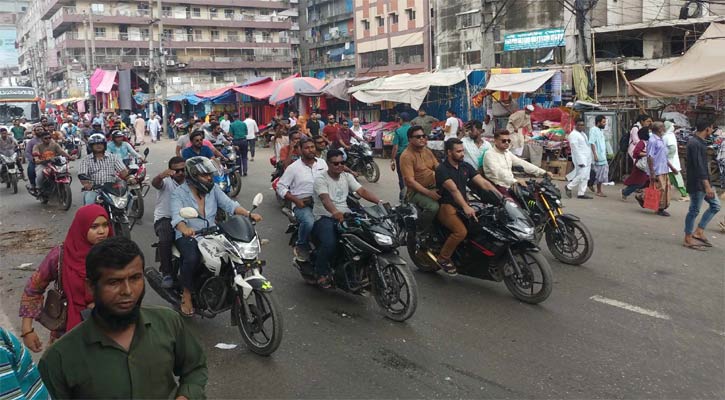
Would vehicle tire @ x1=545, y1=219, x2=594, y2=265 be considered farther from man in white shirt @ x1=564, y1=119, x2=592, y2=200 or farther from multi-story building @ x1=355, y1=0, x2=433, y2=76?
multi-story building @ x1=355, y1=0, x2=433, y2=76

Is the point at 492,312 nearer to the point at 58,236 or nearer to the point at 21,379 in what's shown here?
the point at 21,379

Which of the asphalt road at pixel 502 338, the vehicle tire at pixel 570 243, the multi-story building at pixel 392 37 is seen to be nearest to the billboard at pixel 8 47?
the multi-story building at pixel 392 37

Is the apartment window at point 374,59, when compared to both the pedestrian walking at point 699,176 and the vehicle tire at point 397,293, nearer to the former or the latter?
the pedestrian walking at point 699,176

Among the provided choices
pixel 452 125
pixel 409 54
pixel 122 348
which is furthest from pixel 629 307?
pixel 409 54

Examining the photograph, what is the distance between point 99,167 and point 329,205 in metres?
4.41

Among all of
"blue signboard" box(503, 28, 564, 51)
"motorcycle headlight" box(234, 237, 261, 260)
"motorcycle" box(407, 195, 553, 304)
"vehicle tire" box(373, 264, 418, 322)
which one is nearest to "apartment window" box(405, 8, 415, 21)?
"blue signboard" box(503, 28, 564, 51)

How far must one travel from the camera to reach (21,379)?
1813 millimetres

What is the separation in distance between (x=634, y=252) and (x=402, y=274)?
385 cm

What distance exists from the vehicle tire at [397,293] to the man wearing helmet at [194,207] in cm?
121

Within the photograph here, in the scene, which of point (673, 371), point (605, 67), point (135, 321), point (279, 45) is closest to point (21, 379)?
point (135, 321)

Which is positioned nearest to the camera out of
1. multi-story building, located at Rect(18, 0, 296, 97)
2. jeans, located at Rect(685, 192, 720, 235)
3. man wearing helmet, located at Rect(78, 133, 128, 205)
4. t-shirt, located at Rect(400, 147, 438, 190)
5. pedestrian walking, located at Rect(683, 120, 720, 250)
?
t-shirt, located at Rect(400, 147, 438, 190)

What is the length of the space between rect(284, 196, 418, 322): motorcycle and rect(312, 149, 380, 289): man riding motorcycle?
0.27ft

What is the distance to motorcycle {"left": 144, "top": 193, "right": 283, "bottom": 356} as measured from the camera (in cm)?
Result: 435

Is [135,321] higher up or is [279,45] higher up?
[279,45]
